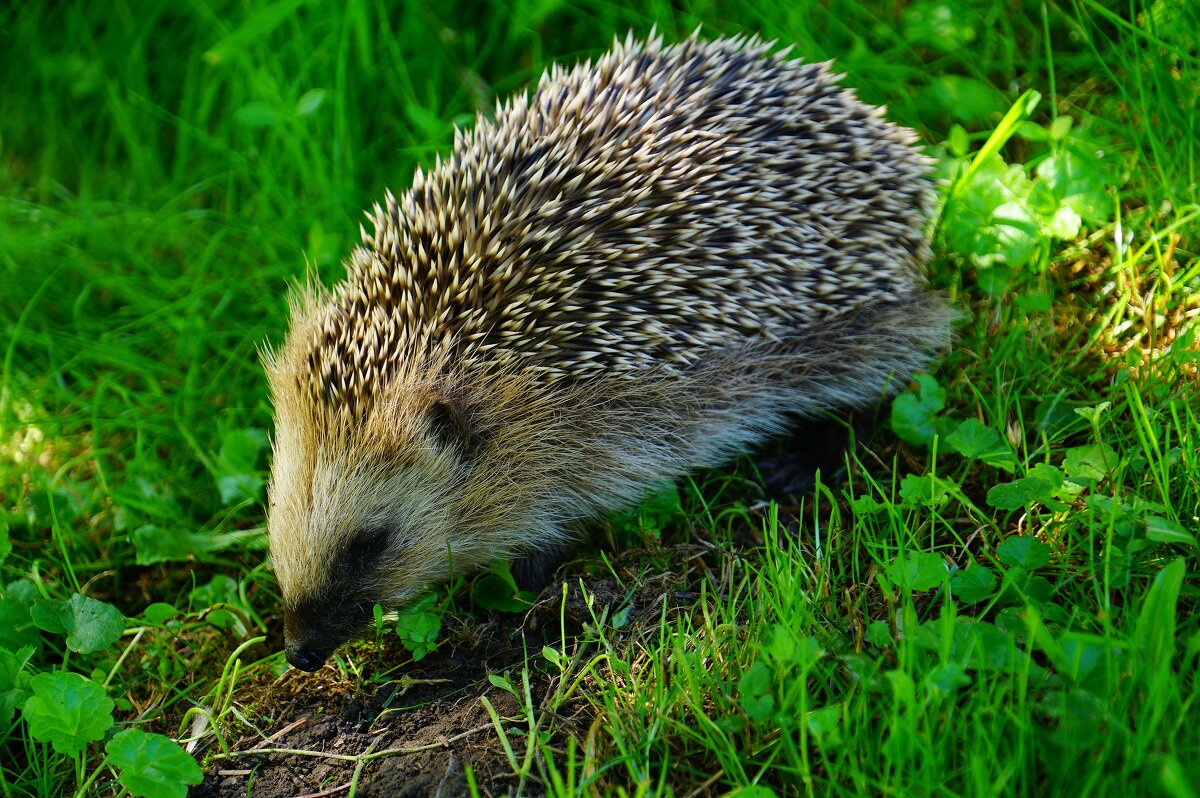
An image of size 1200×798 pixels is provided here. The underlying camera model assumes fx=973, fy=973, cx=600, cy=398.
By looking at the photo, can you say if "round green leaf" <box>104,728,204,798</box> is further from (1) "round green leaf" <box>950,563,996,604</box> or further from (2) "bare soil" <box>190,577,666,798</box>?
(1) "round green leaf" <box>950,563,996,604</box>

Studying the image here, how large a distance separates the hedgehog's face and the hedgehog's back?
0.20 metres

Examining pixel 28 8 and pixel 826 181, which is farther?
pixel 28 8

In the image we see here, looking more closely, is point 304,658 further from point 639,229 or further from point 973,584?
point 973,584

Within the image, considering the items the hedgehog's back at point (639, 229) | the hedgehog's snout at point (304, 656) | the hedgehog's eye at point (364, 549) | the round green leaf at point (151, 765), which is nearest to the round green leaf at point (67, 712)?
the round green leaf at point (151, 765)

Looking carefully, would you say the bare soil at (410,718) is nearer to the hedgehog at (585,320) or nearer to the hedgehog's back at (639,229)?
the hedgehog at (585,320)

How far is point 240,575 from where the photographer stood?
11.0 feet

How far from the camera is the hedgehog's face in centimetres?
290

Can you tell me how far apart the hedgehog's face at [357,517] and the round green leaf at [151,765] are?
43 cm

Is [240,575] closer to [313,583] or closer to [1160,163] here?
[313,583]

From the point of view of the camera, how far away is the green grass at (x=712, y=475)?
2203mm

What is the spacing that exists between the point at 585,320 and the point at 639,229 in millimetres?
326

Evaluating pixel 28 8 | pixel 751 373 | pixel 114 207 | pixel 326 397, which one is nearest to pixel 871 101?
pixel 751 373

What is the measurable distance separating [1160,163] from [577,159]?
6.65 ft

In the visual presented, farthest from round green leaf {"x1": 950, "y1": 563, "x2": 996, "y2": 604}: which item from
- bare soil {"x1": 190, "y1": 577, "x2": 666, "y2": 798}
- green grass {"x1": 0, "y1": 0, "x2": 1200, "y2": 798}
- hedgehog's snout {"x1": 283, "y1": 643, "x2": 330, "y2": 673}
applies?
hedgehog's snout {"x1": 283, "y1": 643, "x2": 330, "y2": 673}
